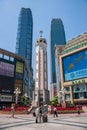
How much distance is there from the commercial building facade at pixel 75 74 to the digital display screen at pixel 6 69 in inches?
989

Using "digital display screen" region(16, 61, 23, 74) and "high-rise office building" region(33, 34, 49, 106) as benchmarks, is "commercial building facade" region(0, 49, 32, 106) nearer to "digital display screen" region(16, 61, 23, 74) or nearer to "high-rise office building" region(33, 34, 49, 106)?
"digital display screen" region(16, 61, 23, 74)

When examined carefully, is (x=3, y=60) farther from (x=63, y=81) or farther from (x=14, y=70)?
(x=63, y=81)

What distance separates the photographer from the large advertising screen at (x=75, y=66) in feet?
199

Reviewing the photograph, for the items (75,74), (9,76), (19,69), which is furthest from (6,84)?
(75,74)

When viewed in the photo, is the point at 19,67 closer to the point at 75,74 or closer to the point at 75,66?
the point at 75,66

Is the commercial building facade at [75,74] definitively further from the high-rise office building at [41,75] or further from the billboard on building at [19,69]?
the billboard on building at [19,69]

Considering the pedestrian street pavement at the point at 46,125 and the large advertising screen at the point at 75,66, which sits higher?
the large advertising screen at the point at 75,66

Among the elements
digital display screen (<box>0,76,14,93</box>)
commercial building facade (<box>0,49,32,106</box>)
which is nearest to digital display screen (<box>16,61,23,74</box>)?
commercial building facade (<box>0,49,32,106</box>)

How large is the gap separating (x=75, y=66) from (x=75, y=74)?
3.18 metres

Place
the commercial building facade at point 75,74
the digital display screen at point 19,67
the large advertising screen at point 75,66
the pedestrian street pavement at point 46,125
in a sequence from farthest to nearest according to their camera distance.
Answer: the digital display screen at point 19,67 < the large advertising screen at point 75,66 < the commercial building facade at point 75,74 < the pedestrian street pavement at point 46,125

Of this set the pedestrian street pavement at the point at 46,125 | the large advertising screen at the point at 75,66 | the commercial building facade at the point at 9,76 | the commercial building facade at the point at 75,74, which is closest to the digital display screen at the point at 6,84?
the commercial building facade at the point at 9,76

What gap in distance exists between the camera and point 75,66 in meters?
64.1

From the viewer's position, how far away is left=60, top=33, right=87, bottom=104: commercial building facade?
60.4 meters

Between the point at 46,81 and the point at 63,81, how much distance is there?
12577 mm
